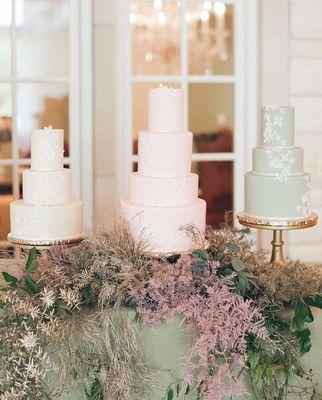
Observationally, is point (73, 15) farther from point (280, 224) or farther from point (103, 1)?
point (280, 224)

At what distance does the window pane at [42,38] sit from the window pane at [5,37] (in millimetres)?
47

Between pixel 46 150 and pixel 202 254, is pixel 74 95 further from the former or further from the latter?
pixel 202 254

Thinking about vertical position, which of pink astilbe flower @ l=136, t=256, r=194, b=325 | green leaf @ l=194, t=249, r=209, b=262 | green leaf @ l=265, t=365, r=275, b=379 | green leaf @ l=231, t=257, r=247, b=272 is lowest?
green leaf @ l=265, t=365, r=275, b=379

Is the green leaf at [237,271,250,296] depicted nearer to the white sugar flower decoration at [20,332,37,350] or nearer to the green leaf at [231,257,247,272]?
the green leaf at [231,257,247,272]

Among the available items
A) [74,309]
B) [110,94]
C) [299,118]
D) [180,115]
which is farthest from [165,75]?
[74,309]

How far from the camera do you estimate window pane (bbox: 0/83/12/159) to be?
3.84m

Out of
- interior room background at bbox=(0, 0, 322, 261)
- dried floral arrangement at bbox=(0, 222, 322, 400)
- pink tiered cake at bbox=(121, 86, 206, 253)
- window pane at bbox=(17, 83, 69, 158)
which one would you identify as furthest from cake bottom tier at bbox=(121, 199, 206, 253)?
window pane at bbox=(17, 83, 69, 158)

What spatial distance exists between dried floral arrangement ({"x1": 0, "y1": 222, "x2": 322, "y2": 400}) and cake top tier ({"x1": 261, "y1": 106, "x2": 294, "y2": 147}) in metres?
0.41

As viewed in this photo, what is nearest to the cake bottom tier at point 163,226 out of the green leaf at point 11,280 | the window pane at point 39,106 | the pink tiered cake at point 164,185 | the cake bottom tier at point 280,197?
the pink tiered cake at point 164,185

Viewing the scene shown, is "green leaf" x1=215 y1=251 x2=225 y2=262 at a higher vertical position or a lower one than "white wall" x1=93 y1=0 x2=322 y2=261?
lower

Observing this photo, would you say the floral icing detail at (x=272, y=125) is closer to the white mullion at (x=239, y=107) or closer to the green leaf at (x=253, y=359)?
the green leaf at (x=253, y=359)

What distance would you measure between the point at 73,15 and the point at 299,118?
4.08 feet

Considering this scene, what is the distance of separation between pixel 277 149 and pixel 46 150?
1.96 feet

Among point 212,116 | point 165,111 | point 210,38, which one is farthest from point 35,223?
point 212,116
